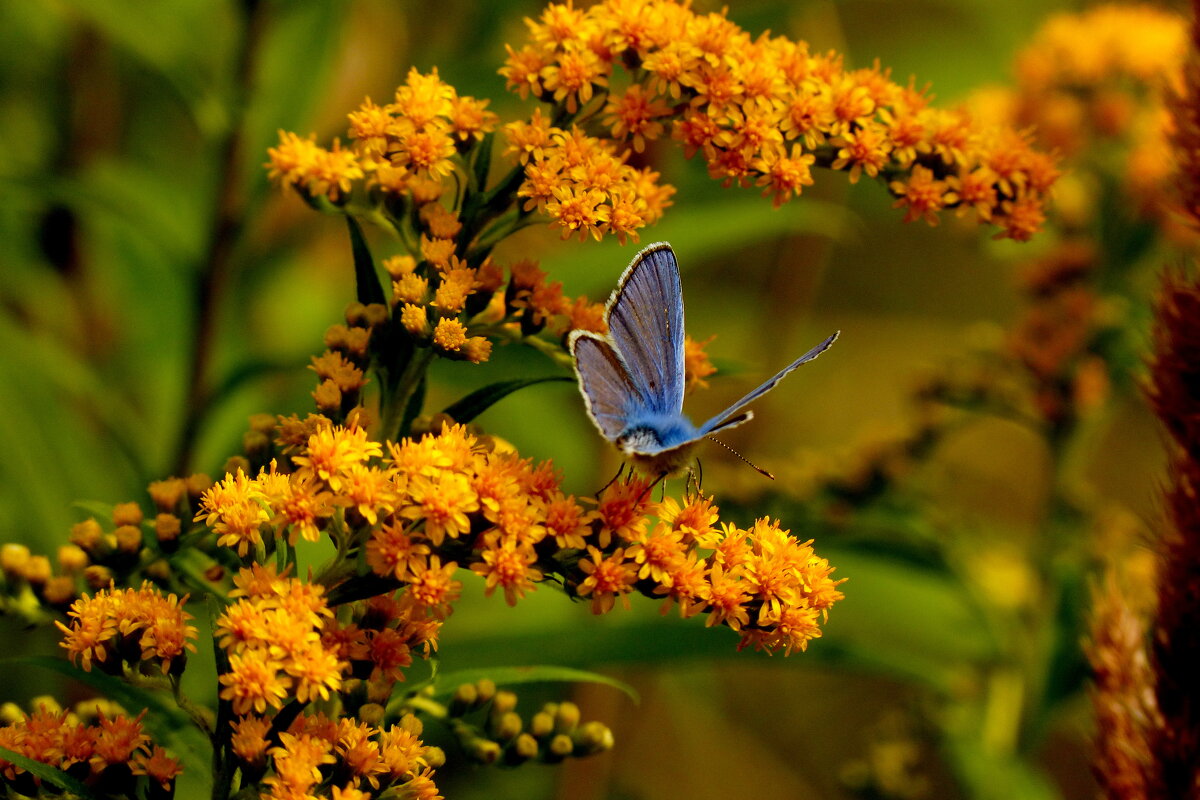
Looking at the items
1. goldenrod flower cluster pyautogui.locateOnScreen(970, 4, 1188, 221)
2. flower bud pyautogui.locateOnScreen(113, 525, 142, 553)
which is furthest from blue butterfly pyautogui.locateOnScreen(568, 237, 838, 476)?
goldenrod flower cluster pyautogui.locateOnScreen(970, 4, 1188, 221)

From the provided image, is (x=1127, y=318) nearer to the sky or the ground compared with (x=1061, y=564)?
nearer to the sky

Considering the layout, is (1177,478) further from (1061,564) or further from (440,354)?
(1061,564)

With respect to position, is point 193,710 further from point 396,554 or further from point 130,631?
point 396,554

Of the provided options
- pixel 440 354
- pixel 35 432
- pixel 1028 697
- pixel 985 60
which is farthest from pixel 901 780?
pixel 985 60

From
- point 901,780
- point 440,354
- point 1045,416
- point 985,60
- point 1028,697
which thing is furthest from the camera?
point 985,60

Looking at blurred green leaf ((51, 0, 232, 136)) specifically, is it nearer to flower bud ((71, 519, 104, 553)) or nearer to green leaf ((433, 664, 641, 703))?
flower bud ((71, 519, 104, 553))
